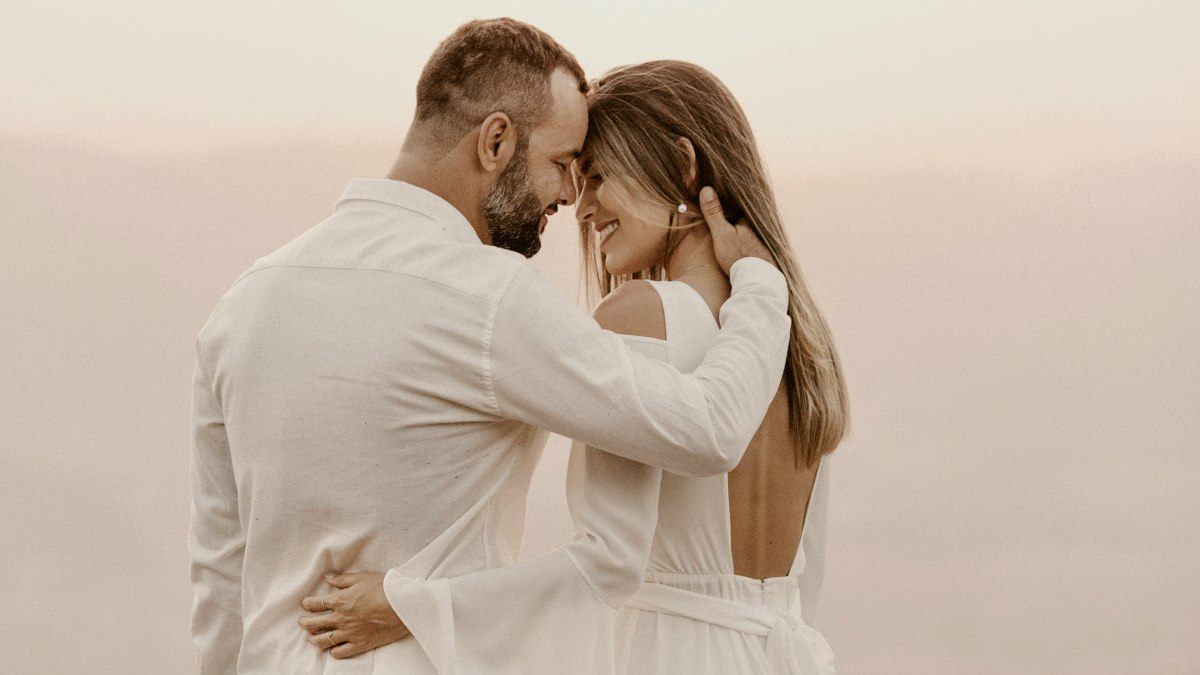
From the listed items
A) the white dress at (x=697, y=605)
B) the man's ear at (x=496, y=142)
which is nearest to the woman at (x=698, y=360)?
the white dress at (x=697, y=605)

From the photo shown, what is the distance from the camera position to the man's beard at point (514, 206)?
6.95ft

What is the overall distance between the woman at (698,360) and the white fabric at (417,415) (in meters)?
0.19

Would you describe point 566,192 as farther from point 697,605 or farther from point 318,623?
point 318,623

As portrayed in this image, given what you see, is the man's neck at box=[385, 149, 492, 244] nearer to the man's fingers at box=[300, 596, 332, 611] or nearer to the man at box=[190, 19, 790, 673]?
the man at box=[190, 19, 790, 673]

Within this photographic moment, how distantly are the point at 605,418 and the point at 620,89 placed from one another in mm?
713

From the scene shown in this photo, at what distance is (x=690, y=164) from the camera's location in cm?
229

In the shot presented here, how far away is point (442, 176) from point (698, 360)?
0.48 metres

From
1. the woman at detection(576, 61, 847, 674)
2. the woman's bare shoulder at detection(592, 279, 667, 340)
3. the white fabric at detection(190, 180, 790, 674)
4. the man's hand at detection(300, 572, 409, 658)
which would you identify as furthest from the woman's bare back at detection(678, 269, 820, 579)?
the man's hand at detection(300, 572, 409, 658)

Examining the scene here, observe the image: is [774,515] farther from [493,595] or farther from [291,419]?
[291,419]

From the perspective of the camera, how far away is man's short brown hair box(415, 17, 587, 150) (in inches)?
82.0

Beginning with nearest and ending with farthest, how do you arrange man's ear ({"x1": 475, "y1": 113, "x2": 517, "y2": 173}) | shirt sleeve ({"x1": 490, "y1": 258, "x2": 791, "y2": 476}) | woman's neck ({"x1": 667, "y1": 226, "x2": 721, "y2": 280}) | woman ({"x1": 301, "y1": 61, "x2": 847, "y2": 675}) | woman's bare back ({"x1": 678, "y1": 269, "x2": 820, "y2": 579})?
shirt sleeve ({"x1": 490, "y1": 258, "x2": 791, "y2": 476}), woman ({"x1": 301, "y1": 61, "x2": 847, "y2": 675}), man's ear ({"x1": 475, "y1": 113, "x2": 517, "y2": 173}), woman's bare back ({"x1": 678, "y1": 269, "x2": 820, "y2": 579}), woman's neck ({"x1": 667, "y1": 226, "x2": 721, "y2": 280})

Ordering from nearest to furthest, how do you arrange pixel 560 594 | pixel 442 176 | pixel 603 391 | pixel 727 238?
pixel 603 391
pixel 560 594
pixel 442 176
pixel 727 238

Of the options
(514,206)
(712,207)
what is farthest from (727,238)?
(514,206)

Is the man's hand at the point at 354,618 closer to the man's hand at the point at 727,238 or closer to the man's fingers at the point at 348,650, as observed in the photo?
the man's fingers at the point at 348,650
